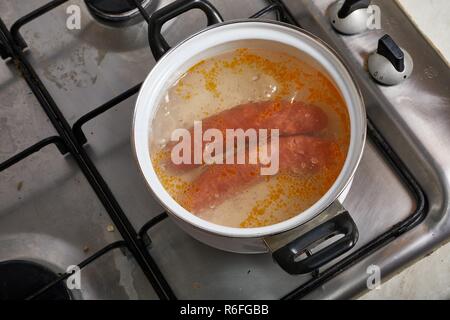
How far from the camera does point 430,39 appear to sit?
28.6 inches

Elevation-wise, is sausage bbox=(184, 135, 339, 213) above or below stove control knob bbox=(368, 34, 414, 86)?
below

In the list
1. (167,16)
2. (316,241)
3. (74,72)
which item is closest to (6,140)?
(74,72)

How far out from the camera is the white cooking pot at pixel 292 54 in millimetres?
564

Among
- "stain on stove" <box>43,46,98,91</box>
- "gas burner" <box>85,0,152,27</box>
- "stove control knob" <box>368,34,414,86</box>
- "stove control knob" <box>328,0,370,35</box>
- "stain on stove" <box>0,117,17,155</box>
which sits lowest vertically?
"stove control knob" <box>368,34,414,86</box>

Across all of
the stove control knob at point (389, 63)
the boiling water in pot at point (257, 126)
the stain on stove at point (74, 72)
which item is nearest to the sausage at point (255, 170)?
the boiling water in pot at point (257, 126)

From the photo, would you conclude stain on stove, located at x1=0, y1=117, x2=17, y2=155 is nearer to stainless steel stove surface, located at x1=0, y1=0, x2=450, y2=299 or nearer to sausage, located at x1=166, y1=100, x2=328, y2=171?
stainless steel stove surface, located at x1=0, y1=0, x2=450, y2=299

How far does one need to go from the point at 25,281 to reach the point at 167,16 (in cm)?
33

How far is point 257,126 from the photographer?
633mm

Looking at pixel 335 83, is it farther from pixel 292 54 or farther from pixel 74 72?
pixel 74 72

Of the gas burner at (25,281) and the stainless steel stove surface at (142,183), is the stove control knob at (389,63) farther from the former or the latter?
the gas burner at (25,281)

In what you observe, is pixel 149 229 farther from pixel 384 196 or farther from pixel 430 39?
pixel 430 39

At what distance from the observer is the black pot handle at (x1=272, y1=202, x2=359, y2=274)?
0.56 metres

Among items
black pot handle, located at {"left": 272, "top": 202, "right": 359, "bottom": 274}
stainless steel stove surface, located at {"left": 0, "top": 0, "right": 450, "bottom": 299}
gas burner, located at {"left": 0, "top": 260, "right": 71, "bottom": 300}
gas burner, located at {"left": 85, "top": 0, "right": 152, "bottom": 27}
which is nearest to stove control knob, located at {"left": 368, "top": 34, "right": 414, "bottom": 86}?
stainless steel stove surface, located at {"left": 0, "top": 0, "right": 450, "bottom": 299}

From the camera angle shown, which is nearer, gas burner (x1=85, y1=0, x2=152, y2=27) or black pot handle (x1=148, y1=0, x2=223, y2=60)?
black pot handle (x1=148, y1=0, x2=223, y2=60)
